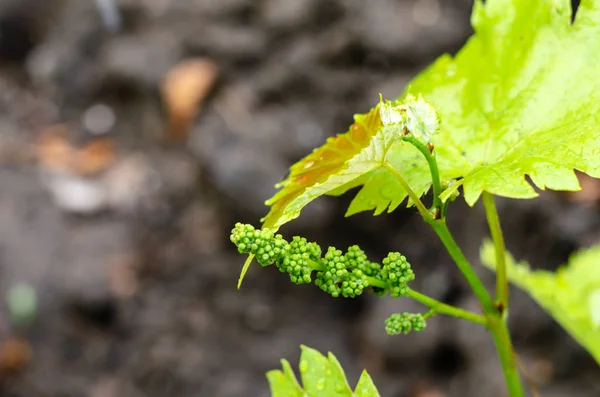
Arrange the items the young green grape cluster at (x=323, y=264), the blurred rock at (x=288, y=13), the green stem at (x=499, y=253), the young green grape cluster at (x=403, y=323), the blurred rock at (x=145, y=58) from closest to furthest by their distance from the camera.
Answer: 1. the young green grape cluster at (x=323, y=264)
2. the young green grape cluster at (x=403, y=323)
3. the green stem at (x=499, y=253)
4. the blurred rock at (x=288, y=13)
5. the blurred rock at (x=145, y=58)

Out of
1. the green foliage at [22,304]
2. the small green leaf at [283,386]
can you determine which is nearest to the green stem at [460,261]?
the small green leaf at [283,386]

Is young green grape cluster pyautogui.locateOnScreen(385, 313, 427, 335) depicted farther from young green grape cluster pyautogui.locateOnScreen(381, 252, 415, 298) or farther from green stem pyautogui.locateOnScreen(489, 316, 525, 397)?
green stem pyautogui.locateOnScreen(489, 316, 525, 397)

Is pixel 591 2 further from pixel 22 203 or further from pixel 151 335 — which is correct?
pixel 22 203

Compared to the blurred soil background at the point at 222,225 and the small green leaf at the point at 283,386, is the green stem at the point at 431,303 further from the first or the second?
the blurred soil background at the point at 222,225

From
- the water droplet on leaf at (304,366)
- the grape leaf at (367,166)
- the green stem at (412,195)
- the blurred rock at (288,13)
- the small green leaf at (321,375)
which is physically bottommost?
the small green leaf at (321,375)

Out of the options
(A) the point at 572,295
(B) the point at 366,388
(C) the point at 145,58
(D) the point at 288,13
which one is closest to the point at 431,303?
(B) the point at 366,388

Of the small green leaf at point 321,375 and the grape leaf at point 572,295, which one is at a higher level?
the grape leaf at point 572,295

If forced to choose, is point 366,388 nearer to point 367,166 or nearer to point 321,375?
point 321,375
